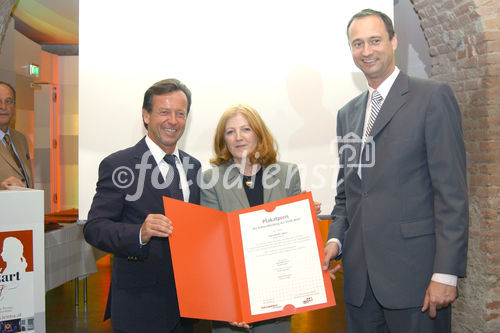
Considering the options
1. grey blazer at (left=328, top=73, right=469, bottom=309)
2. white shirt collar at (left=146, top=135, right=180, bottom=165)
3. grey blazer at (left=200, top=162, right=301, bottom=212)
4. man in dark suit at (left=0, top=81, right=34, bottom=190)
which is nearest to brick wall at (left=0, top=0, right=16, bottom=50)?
man in dark suit at (left=0, top=81, right=34, bottom=190)

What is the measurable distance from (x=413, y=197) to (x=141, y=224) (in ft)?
4.07

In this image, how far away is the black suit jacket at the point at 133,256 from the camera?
2.18 metres

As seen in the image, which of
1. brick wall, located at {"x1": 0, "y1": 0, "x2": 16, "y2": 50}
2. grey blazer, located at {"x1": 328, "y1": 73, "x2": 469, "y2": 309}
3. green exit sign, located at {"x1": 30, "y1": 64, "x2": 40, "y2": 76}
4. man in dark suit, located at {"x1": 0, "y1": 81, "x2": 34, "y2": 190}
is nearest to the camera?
grey blazer, located at {"x1": 328, "y1": 73, "x2": 469, "y2": 309}

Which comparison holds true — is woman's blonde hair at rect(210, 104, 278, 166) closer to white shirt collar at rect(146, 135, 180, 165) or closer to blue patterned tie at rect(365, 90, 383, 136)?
white shirt collar at rect(146, 135, 180, 165)

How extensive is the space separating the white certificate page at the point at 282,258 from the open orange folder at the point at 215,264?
1 centimetres

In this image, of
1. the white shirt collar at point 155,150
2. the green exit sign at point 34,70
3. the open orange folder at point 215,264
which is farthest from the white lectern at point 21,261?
the green exit sign at point 34,70

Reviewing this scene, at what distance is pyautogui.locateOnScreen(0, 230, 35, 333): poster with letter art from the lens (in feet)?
7.47

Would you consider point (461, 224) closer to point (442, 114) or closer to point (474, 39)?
point (442, 114)

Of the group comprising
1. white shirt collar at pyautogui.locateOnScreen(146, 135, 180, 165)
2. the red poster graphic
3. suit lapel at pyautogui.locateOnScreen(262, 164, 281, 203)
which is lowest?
Result: the red poster graphic

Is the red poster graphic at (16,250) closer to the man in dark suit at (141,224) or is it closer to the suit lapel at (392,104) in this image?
the man in dark suit at (141,224)

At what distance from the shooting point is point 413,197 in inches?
81.6

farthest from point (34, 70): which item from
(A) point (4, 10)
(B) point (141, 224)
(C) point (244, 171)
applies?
(B) point (141, 224)

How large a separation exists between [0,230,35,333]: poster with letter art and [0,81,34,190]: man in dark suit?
2235 mm

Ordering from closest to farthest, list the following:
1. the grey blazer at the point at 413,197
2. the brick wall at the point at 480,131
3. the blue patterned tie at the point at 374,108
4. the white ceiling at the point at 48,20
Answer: the grey blazer at the point at 413,197 < the blue patterned tie at the point at 374,108 < the brick wall at the point at 480,131 < the white ceiling at the point at 48,20
